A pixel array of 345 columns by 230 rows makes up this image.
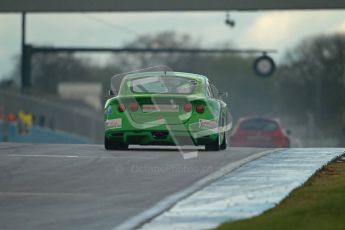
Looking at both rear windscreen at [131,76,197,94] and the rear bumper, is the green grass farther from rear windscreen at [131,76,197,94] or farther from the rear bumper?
rear windscreen at [131,76,197,94]

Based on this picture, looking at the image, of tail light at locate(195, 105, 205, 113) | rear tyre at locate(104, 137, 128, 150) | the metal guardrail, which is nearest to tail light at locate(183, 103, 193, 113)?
tail light at locate(195, 105, 205, 113)

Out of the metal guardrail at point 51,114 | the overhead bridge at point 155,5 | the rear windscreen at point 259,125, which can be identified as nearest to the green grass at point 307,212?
the rear windscreen at point 259,125

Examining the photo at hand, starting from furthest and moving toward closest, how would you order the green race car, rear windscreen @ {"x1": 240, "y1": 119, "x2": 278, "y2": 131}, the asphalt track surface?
1. rear windscreen @ {"x1": 240, "y1": 119, "x2": 278, "y2": 131}
2. the green race car
3. the asphalt track surface

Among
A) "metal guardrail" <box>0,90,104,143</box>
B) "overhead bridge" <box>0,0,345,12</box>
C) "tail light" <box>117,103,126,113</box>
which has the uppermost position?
"tail light" <box>117,103,126,113</box>

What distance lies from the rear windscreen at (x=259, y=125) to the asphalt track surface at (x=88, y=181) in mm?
14021

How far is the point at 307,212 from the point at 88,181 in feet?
13.4

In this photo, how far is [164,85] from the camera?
20.1m

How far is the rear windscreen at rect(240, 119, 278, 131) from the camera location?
3419 centimetres

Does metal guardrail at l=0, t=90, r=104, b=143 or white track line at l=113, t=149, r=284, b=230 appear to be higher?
white track line at l=113, t=149, r=284, b=230

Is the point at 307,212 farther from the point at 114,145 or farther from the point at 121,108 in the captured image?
the point at 114,145

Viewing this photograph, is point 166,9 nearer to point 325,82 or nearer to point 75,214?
point 75,214

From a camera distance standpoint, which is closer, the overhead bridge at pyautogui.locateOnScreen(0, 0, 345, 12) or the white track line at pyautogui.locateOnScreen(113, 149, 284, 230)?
the white track line at pyautogui.locateOnScreen(113, 149, 284, 230)

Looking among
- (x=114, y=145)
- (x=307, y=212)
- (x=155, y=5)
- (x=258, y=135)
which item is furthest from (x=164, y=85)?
(x=155, y=5)

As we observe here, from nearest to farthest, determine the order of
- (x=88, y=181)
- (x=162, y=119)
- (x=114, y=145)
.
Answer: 1. (x=88, y=181)
2. (x=162, y=119)
3. (x=114, y=145)
